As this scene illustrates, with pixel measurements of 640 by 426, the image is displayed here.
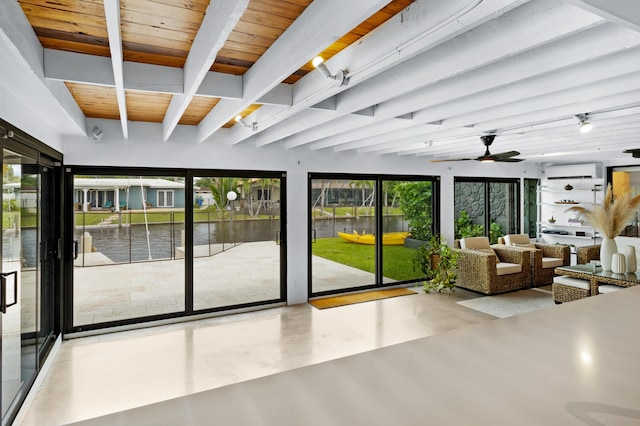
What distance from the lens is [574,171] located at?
770cm

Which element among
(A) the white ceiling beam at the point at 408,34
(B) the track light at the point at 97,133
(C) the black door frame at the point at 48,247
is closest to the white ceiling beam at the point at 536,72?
(A) the white ceiling beam at the point at 408,34

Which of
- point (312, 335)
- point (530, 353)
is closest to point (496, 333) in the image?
point (530, 353)

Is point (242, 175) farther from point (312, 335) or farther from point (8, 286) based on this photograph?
point (8, 286)

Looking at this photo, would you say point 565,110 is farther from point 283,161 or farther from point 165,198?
point 165,198

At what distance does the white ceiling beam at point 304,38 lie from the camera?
57.1 inches

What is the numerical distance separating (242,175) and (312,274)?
1882 millimetres

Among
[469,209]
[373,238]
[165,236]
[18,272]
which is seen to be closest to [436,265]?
[373,238]

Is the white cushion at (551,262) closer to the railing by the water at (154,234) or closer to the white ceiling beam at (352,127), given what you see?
the white ceiling beam at (352,127)

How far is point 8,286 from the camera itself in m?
2.71

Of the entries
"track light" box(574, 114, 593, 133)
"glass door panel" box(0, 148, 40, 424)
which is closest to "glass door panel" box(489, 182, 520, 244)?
"track light" box(574, 114, 593, 133)

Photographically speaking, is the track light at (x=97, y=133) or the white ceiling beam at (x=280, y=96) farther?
the track light at (x=97, y=133)

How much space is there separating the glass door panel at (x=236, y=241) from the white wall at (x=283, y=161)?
0.22 m

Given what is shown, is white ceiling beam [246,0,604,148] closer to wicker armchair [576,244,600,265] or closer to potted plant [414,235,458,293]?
potted plant [414,235,458,293]

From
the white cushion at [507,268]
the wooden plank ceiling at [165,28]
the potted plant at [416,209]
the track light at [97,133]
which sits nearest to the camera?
the wooden plank ceiling at [165,28]
